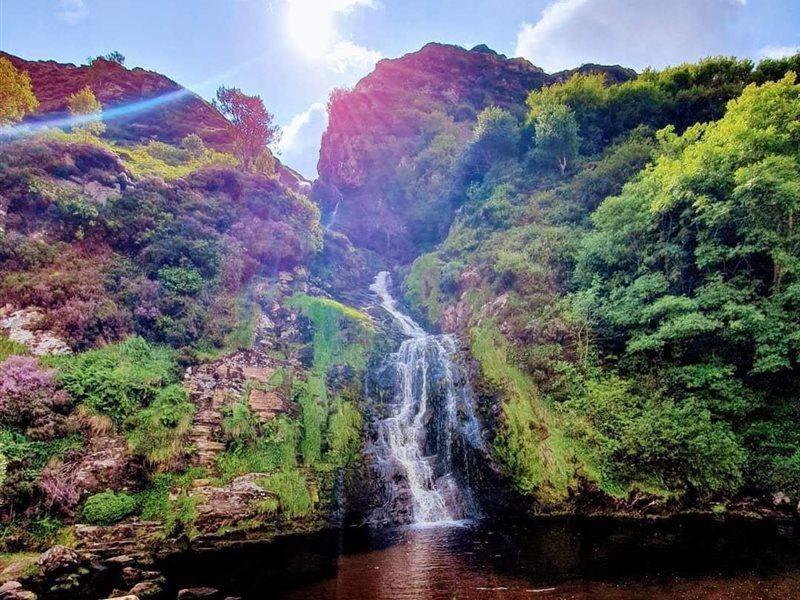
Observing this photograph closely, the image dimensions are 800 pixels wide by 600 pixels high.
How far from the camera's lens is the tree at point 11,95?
26094mm

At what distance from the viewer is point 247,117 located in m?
40.3

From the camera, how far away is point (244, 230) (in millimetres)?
28891

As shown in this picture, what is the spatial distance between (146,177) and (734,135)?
3389cm

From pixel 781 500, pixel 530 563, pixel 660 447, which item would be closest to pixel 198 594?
pixel 530 563

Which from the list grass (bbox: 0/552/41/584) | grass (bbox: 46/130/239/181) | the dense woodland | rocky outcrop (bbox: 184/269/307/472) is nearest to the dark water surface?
the dense woodland

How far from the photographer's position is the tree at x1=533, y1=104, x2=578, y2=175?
37.5m

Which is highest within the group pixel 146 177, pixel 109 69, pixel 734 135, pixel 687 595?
pixel 109 69

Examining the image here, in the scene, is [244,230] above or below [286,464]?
above

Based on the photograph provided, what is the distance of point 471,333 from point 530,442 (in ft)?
31.4

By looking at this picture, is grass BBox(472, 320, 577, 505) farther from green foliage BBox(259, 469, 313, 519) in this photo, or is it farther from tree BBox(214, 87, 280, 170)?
tree BBox(214, 87, 280, 170)

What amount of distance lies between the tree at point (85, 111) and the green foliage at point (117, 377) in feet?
101

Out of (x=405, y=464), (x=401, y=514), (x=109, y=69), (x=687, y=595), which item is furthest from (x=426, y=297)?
(x=109, y=69)

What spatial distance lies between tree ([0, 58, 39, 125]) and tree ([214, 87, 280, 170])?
15632 mm

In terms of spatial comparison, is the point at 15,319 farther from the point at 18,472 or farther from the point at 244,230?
the point at 244,230
